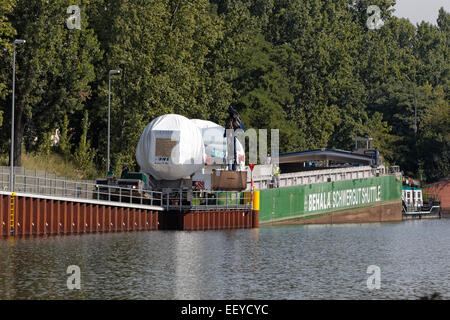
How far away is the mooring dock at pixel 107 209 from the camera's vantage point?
51.3 m

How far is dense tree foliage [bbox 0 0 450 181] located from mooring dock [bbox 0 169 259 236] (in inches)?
366

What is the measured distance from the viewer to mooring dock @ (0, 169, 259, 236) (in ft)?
168

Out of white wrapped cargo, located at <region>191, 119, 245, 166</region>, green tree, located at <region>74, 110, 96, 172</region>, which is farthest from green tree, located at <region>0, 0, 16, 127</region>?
white wrapped cargo, located at <region>191, 119, 245, 166</region>

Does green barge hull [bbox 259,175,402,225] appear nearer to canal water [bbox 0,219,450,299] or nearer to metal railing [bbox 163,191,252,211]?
metal railing [bbox 163,191,252,211]

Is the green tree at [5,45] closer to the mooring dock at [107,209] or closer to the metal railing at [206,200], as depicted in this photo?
the mooring dock at [107,209]

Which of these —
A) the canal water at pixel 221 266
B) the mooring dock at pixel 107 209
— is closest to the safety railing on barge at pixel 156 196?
the mooring dock at pixel 107 209

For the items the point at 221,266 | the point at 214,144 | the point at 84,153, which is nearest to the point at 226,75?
the point at 84,153

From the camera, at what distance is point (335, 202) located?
8031 cm

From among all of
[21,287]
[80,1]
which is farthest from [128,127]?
[21,287]

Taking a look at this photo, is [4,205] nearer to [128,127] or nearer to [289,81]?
[128,127]

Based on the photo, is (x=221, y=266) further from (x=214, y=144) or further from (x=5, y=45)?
(x=5, y=45)

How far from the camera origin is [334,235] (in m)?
64.2

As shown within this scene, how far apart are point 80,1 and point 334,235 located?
86.1ft

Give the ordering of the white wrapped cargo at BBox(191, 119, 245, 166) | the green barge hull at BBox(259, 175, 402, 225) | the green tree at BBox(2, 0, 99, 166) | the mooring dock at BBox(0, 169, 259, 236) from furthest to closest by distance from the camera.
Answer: the green barge hull at BBox(259, 175, 402, 225) → the green tree at BBox(2, 0, 99, 166) → the white wrapped cargo at BBox(191, 119, 245, 166) → the mooring dock at BBox(0, 169, 259, 236)
